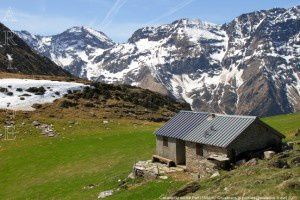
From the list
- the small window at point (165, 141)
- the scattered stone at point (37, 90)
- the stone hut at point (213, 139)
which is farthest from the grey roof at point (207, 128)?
the scattered stone at point (37, 90)

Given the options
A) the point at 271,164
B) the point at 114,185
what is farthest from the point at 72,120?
the point at 271,164

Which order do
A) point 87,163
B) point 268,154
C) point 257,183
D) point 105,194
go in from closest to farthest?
point 257,183, point 268,154, point 105,194, point 87,163

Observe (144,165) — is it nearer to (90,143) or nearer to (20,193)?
(20,193)


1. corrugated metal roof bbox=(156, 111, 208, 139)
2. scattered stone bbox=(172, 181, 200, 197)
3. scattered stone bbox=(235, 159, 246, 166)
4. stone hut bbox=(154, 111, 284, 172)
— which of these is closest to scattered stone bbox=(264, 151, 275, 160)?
scattered stone bbox=(235, 159, 246, 166)

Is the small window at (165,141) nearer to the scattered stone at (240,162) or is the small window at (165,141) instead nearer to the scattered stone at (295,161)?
the scattered stone at (240,162)

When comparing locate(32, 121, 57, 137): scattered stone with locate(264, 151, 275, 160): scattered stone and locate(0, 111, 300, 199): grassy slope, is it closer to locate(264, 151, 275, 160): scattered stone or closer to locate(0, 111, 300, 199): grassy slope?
locate(0, 111, 300, 199): grassy slope

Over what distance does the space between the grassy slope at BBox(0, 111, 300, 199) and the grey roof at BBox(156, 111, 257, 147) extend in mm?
5801

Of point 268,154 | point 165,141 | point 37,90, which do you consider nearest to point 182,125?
point 165,141

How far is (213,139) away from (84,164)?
64.2ft

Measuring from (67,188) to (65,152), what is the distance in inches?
684

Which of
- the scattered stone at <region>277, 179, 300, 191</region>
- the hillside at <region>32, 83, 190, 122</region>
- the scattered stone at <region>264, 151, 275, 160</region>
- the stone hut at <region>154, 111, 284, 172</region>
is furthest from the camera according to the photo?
the hillside at <region>32, 83, 190, 122</region>

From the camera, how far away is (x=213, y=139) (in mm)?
42469

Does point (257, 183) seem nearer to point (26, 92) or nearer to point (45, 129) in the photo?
point (45, 129)

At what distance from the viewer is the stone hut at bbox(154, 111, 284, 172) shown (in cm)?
4128
